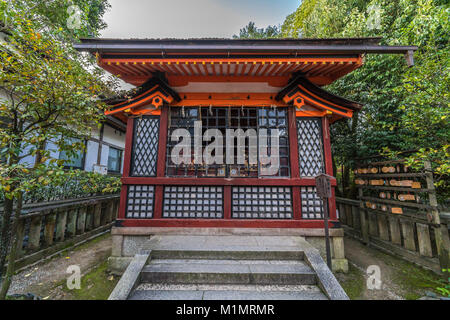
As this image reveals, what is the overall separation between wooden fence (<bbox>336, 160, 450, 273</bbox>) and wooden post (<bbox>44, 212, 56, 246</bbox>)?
31.1ft

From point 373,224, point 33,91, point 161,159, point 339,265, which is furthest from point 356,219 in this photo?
point 33,91

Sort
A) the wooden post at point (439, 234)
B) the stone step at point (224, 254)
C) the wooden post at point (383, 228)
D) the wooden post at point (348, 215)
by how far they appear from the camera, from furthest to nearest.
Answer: the wooden post at point (348, 215), the wooden post at point (383, 228), the wooden post at point (439, 234), the stone step at point (224, 254)

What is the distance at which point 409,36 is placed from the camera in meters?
5.88

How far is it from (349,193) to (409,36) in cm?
640

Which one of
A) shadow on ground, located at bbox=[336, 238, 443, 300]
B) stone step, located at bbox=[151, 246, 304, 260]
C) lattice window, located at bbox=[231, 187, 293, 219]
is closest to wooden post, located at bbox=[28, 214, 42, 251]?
stone step, located at bbox=[151, 246, 304, 260]

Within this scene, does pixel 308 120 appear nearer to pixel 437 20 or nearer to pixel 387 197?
pixel 387 197

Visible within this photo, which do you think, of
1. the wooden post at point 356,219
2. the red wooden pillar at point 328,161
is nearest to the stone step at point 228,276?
the red wooden pillar at point 328,161

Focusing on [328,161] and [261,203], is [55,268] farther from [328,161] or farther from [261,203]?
[328,161]

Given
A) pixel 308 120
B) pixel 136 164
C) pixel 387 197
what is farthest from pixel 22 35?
pixel 387 197

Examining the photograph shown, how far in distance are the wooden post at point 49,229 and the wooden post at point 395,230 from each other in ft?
31.4

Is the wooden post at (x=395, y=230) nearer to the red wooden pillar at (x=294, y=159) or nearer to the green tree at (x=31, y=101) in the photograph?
the red wooden pillar at (x=294, y=159)

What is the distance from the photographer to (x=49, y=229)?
16.3 ft

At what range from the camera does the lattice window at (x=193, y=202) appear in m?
4.95

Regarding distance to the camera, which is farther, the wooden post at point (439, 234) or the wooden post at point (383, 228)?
the wooden post at point (383, 228)
